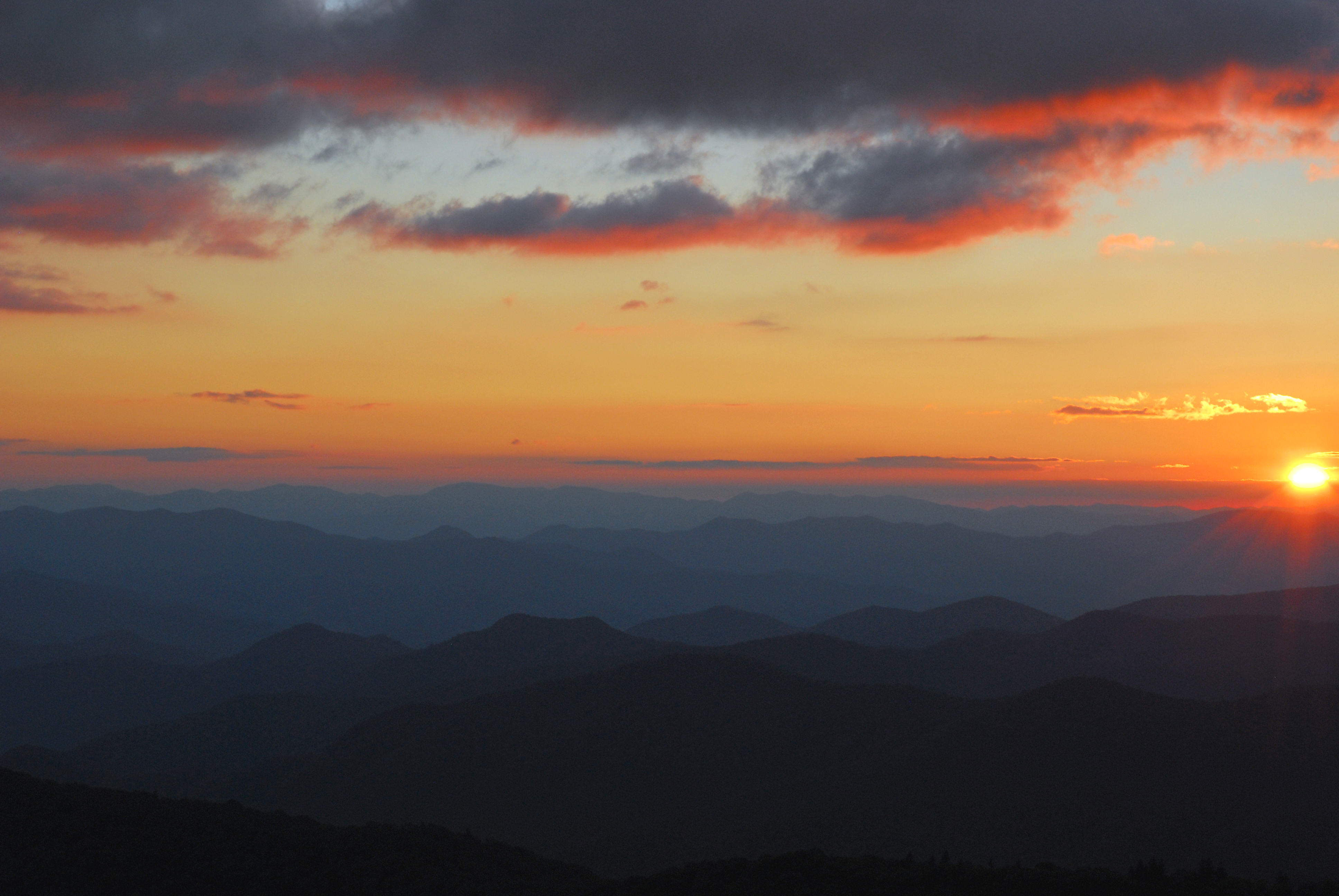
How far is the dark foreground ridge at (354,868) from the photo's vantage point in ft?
113

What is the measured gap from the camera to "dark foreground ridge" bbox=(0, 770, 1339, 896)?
3444 centimetres

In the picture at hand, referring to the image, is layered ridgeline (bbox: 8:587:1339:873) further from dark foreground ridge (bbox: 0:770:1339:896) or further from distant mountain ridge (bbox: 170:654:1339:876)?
dark foreground ridge (bbox: 0:770:1339:896)

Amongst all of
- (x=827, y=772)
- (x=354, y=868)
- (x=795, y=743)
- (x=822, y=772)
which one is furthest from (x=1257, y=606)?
(x=354, y=868)

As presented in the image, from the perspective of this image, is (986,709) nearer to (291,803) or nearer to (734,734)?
(734,734)

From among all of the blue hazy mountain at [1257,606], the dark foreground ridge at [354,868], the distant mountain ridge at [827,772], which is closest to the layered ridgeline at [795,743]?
the distant mountain ridge at [827,772]

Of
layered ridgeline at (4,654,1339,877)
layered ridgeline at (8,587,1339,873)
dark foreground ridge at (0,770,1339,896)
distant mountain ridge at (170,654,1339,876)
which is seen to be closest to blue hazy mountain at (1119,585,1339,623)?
layered ridgeline at (8,587,1339,873)

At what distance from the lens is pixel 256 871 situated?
4422 centimetres

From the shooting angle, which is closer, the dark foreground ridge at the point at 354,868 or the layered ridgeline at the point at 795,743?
the dark foreground ridge at the point at 354,868

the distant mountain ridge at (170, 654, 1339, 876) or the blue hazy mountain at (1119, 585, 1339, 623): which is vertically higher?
the blue hazy mountain at (1119, 585, 1339, 623)

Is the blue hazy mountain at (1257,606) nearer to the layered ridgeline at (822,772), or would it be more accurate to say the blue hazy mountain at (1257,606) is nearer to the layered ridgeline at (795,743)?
the layered ridgeline at (795,743)

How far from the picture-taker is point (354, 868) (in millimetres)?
44062

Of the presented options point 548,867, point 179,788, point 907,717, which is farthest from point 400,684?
point 548,867

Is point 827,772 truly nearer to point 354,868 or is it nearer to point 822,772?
point 822,772

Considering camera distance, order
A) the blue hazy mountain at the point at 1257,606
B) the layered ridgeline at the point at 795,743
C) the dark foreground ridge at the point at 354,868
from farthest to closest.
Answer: the blue hazy mountain at the point at 1257,606
the layered ridgeline at the point at 795,743
the dark foreground ridge at the point at 354,868
